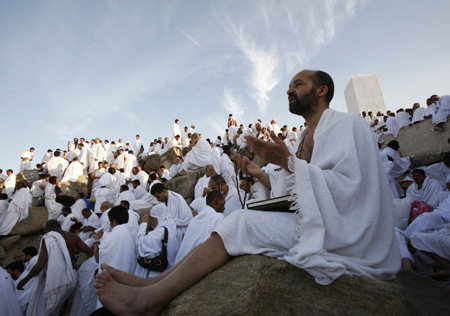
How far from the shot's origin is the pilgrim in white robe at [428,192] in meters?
6.29

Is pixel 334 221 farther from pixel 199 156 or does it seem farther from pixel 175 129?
pixel 175 129

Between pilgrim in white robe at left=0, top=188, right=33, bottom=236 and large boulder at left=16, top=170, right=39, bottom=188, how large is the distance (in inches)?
205

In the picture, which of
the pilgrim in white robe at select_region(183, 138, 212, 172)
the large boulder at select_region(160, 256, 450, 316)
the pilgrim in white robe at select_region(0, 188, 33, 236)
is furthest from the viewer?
the pilgrim in white robe at select_region(183, 138, 212, 172)

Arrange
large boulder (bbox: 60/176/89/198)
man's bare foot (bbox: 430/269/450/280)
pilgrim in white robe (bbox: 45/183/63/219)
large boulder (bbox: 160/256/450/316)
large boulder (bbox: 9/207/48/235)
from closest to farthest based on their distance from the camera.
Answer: large boulder (bbox: 160/256/450/316) → man's bare foot (bbox: 430/269/450/280) → large boulder (bbox: 9/207/48/235) → pilgrim in white robe (bbox: 45/183/63/219) → large boulder (bbox: 60/176/89/198)

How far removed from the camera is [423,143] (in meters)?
10.0

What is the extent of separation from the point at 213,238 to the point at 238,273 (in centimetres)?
28

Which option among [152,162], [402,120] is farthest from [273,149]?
[152,162]

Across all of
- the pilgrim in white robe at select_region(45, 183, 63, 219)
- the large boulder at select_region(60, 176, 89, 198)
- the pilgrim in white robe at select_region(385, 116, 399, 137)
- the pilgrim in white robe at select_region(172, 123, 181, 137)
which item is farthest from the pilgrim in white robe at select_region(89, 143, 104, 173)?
the pilgrim in white robe at select_region(385, 116, 399, 137)

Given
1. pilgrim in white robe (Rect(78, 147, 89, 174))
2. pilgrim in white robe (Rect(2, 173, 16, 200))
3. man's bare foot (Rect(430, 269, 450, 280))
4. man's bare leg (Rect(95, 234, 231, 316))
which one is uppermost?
pilgrim in white robe (Rect(78, 147, 89, 174))

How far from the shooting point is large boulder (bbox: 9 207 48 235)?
9.63 metres

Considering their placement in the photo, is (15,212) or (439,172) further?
(15,212)

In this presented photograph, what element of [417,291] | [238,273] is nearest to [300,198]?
[238,273]

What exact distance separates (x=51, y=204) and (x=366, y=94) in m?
21.4

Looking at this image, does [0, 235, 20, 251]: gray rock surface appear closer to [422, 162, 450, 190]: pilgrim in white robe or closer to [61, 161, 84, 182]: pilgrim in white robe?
[61, 161, 84, 182]: pilgrim in white robe
